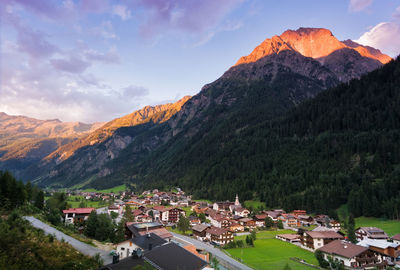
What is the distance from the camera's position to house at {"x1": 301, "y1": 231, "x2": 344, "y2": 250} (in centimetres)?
6856

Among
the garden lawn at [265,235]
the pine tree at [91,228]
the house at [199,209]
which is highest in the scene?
the pine tree at [91,228]

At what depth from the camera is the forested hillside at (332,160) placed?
10978cm

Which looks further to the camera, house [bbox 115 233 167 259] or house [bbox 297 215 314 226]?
house [bbox 297 215 314 226]

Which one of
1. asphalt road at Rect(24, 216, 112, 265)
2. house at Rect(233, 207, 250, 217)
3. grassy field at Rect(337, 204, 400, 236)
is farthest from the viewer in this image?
house at Rect(233, 207, 250, 217)

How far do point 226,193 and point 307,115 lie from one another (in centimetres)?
9470

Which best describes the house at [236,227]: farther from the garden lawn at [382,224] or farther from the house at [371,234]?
the garden lawn at [382,224]

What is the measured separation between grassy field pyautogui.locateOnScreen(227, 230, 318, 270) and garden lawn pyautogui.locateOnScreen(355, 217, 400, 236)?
32.1 metres

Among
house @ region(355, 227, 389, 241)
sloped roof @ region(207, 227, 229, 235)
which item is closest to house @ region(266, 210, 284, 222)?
house @ region(355, 227, 389, 241)

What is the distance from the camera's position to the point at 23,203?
Answer: 53.0 metres

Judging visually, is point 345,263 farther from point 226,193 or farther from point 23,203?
point 226,193

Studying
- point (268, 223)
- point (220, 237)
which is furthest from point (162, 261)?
point (268, 223)

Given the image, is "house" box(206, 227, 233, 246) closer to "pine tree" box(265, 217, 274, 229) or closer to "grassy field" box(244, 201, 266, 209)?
"pine tree" box(265, 217, 274, 229)

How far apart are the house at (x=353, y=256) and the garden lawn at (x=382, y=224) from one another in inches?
1066


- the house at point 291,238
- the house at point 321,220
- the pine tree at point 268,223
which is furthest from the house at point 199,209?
the house at point 321,220
